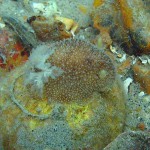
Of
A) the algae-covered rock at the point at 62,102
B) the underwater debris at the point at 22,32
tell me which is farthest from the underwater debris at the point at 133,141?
the underwater debris at the point at 22,32

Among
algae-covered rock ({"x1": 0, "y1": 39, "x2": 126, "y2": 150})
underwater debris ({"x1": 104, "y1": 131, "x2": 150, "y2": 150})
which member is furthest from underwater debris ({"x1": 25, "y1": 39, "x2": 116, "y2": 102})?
underwater debris ({"x1": 104, "y1": 131, "x2": 150, "y2": 150})

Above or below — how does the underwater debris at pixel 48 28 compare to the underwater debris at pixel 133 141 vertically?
below

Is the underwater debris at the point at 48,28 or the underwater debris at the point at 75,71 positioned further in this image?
the underwater debris at the point at 48,28

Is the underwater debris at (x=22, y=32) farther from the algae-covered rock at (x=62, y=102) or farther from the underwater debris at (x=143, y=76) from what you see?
the underwater debris at (x=143, y=76)

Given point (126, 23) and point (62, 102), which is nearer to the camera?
point (62, 102)

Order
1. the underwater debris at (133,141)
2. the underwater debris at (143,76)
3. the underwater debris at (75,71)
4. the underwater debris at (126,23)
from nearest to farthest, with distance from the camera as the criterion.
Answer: the underwater debris at (133,141)
the underwater debris at (75,71)
the underwater debris at (143,76)
the underwater debris at (126,23)

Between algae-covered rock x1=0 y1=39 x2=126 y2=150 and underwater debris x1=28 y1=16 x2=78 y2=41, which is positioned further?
underwater debris x1=28 y1=16 x2=78 y2=41

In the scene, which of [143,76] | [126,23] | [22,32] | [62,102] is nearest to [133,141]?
[62,102]

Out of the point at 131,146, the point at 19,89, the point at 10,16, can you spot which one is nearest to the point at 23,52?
the point at 10,16

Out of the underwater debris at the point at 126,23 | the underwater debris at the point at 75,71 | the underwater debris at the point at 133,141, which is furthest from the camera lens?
the underwater debris at the point at 126,23

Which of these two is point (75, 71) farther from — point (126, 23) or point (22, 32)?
point (126, 23)

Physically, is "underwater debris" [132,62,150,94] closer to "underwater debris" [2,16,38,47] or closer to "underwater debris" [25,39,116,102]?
"underwater debris" [25,39,116,102]

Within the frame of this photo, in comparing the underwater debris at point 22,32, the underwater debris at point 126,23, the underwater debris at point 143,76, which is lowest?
the underwater debris at point 22,32
